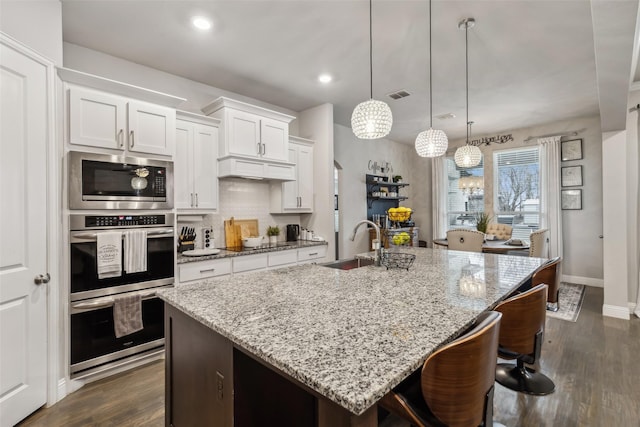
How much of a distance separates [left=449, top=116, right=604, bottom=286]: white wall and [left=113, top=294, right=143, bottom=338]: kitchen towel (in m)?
6.42

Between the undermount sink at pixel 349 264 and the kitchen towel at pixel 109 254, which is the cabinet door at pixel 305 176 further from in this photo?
the kitchen towel at pixel 109 254

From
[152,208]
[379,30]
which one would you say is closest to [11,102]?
[152,208]

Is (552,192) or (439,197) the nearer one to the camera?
(552,192)

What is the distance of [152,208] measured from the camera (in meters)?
2.68

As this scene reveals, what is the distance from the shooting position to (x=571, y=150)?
532cm

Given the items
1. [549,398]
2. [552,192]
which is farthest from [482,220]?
[549,398]

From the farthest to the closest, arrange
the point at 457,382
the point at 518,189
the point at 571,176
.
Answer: the point at 518,189 → the point at 571,176 → the point at 457,382

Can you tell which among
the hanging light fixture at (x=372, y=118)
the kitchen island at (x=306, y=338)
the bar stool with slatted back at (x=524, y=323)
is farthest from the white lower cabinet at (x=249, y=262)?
the bar stool with slatted back at (x=524, y=323)

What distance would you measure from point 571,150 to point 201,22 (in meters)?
5.96

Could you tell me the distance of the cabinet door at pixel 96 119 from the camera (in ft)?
7.72

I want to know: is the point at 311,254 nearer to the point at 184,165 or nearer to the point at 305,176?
the point at 305,176

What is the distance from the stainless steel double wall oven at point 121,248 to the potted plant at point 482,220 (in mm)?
Answer: 4598

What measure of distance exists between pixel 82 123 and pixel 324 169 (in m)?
2.79

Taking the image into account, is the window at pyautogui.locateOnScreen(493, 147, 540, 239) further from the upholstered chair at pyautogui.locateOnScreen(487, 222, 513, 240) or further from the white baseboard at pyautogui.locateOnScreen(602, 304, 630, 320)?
the white baseboard at pyautogui.locateOnScreen(602, 304, 630, 320)
